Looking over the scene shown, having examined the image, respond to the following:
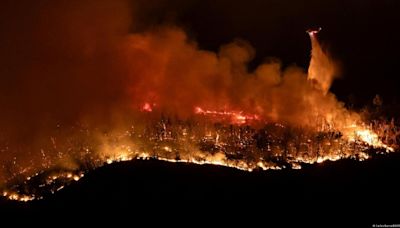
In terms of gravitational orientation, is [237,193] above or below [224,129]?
below

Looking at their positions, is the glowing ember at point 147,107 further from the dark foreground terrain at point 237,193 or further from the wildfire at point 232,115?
the dark foreground terrain at point 237,193

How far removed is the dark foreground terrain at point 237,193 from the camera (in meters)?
12.6

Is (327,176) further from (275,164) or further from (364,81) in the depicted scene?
(364,81)

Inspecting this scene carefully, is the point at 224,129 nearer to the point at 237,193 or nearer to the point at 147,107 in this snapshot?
the point at 147,107

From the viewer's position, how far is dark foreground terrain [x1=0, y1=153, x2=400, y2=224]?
496 inches

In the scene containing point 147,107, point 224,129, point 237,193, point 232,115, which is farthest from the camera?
point 147,107

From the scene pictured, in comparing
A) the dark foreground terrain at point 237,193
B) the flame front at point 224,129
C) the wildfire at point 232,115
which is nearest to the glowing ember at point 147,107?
the flame front at point 224,129

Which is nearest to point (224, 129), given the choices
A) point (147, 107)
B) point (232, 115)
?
point (232, 115)

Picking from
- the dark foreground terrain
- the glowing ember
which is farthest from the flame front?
the dark foreground terrain

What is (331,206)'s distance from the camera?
41.5 ft

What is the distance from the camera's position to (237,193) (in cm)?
1360

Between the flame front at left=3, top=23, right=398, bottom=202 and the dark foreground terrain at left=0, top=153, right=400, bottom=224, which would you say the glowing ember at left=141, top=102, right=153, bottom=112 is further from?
the dark foreground terrain at left=0, top=153, right=400, bottom=224

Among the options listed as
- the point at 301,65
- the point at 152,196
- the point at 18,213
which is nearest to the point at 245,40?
the point at 301,65

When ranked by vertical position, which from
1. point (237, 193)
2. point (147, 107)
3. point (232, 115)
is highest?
point (147, 107)
